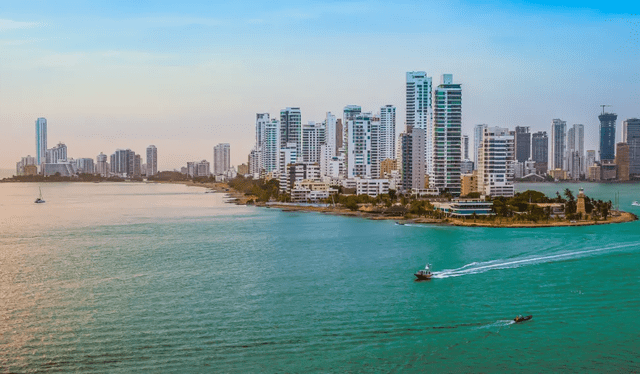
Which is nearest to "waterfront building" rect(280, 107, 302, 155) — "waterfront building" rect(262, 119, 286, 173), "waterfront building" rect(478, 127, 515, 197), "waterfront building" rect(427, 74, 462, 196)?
"waterfront building" rect(262, 119, 286, 173)

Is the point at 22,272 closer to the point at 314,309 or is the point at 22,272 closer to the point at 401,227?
the point at 314,309

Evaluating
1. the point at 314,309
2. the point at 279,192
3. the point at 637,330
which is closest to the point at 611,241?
the point at 637,330

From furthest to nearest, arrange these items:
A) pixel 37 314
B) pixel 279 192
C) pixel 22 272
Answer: pixel 279 192 → pixel 22 272 → pixel 37 314

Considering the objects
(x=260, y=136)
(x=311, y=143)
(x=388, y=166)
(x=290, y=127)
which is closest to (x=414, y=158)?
(x=388, y=166)

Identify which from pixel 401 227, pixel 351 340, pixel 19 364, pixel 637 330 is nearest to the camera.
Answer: pixel 19 364

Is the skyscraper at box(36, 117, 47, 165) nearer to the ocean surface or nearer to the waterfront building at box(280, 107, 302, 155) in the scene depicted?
the waterfront building at box(280, 107, 302, 155)

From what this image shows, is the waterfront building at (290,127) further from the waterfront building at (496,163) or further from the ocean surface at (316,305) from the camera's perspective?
the ocean surface at (316,305)

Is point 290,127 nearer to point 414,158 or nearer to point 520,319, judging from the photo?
point 414,158

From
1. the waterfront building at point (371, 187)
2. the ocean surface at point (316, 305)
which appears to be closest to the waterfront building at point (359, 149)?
the waterfront building at point (371, 187)
